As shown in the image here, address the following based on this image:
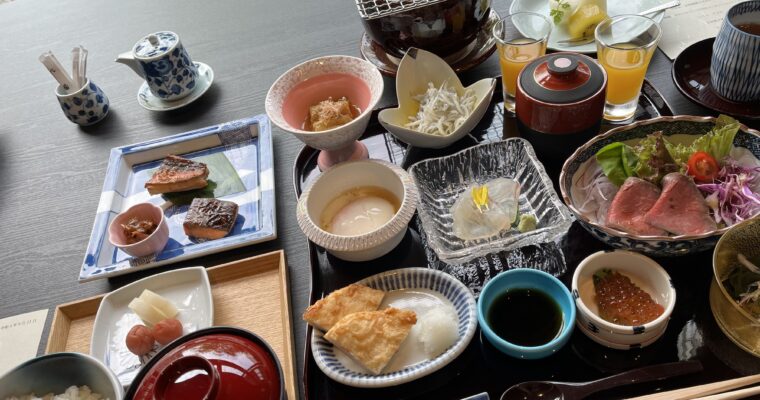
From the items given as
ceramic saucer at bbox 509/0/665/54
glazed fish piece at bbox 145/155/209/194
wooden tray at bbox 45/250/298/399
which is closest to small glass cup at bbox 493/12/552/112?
ceramic saucer at bbox 509/0/665/54

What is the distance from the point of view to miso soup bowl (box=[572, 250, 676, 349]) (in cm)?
106

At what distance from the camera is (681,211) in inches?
48.4

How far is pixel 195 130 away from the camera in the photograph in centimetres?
190

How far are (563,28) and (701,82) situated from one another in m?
0.51

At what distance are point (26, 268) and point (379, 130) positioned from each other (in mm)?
1227

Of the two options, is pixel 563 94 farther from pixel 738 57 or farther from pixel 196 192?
pixel 196 192

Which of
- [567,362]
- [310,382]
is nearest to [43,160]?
[310,382]

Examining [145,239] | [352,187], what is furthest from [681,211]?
[145,239]

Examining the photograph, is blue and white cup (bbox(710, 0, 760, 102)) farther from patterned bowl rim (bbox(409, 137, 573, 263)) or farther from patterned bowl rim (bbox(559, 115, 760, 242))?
patterned bowl rim (bbox(409, 137, 573, 263))

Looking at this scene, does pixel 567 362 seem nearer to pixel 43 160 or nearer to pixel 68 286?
pixel 68 286

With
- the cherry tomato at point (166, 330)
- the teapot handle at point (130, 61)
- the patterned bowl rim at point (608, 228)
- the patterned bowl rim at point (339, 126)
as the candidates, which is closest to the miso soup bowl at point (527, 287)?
the patterned bowl rim at point (608, 228)

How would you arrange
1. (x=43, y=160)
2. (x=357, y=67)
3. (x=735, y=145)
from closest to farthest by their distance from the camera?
(x=735, y=145)
(x=357, y=67)
(x=43, y=160)

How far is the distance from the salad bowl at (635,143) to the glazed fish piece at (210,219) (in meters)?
0.95

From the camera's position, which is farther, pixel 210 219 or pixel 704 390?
pixel 210 219
